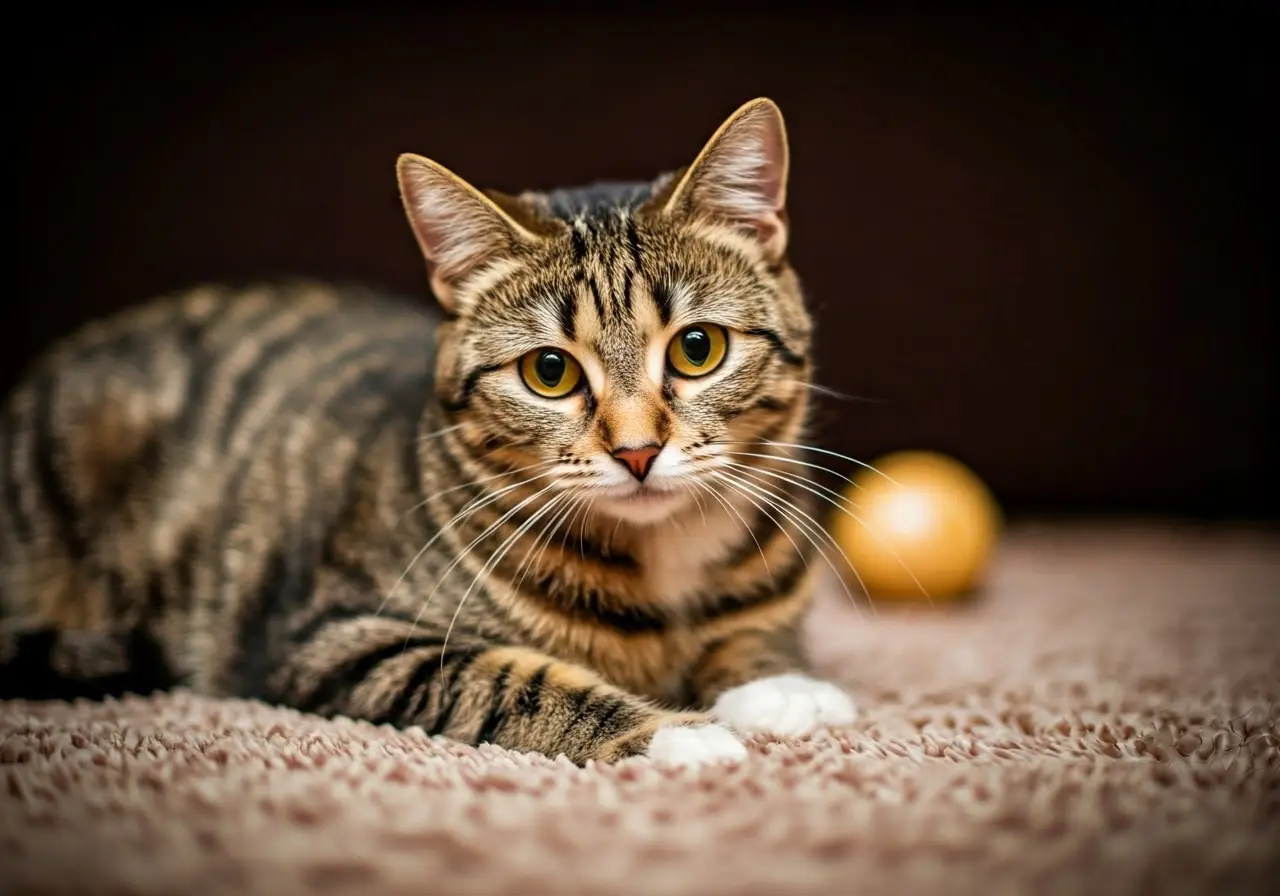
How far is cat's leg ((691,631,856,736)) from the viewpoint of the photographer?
0.85 metres

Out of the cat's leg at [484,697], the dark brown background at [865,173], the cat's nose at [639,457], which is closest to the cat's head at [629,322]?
the cat's nose at [639,457]

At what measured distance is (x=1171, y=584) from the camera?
5.16 feet

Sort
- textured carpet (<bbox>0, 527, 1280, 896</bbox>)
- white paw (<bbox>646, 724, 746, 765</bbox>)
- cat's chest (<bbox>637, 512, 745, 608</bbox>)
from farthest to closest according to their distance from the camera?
cat's chest (<bbox>637, 512, 745, 608</bbox>) → white paw (<bbox>646, 724, 746, 765</bbox>) → textured carpet (<bbox>0, 527, 1280, 896</bbox>)

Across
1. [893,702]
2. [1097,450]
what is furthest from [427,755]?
[1097,450]

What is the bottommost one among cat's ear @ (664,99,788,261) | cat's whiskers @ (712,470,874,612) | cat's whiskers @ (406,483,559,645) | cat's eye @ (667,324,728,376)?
cat's whiskers @ (406,483,559,645)

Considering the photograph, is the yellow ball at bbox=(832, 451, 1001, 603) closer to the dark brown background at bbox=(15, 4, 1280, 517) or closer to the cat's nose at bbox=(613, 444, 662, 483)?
the dark brown background at bbox=(15, 4, 1280, 517)

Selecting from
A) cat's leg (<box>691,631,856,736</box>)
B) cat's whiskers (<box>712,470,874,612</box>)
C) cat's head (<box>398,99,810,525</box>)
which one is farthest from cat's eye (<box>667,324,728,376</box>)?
cat's leg (<box>691,631,856,736</box>)

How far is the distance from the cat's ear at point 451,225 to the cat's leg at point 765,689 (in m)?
0.48

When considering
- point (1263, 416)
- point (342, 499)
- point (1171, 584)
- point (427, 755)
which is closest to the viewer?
point (427, 755)

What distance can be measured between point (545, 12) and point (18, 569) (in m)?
1.37

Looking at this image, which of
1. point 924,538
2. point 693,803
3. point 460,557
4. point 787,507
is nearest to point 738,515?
point 787,507

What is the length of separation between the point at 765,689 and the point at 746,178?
1.69 ft

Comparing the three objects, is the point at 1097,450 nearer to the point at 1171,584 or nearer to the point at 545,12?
the point at 1171,584

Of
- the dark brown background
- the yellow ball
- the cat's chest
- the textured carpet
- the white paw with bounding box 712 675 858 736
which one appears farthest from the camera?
the dark brown background
